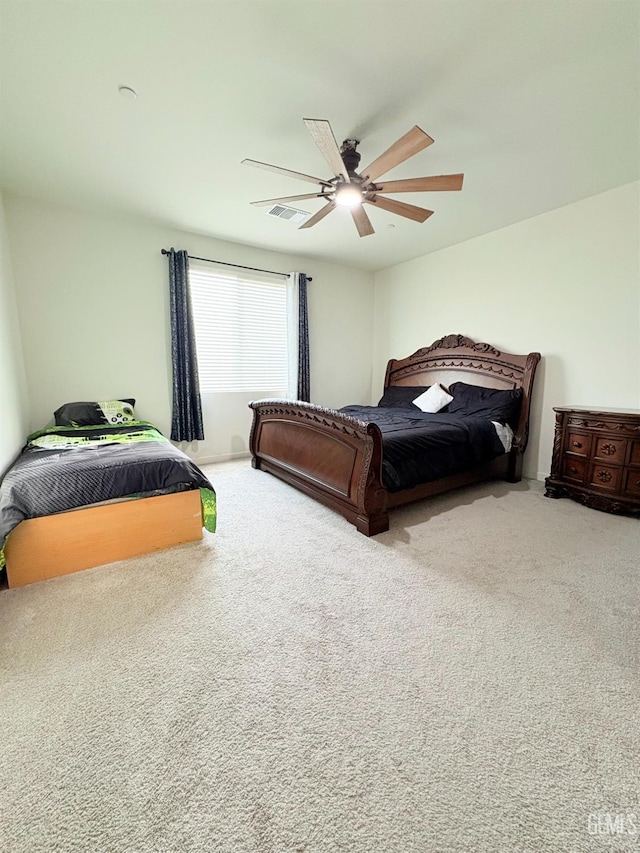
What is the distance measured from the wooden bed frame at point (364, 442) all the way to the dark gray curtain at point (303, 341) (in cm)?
111

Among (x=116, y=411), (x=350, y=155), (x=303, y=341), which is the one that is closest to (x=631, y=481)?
(x=350, y=155)

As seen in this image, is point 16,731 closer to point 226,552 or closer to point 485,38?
point 226,552

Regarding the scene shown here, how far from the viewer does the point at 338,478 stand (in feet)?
8.91

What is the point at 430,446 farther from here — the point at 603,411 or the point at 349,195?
the point at 349,195

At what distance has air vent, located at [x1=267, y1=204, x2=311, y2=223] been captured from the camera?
3.23 metres

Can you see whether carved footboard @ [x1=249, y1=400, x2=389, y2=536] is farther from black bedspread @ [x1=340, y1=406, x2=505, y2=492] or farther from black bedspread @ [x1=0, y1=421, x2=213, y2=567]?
black bedspread @ [x1=0, y1=421, x2=213, y2=567]

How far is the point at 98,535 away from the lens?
212 cm

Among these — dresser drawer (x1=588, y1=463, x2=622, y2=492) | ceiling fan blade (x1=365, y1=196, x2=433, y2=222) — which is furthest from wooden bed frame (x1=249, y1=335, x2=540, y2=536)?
ceiling fan blade (x1=365, y1=196, x2=433, y2=222)

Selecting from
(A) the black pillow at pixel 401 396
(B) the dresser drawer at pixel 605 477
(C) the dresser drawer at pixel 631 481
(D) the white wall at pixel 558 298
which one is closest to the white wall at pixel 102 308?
(A) the black pillow at pixel 401 396

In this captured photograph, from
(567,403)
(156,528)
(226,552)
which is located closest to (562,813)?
(226,552)

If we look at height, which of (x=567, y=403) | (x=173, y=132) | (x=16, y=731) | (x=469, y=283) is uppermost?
(x=173, y=132)

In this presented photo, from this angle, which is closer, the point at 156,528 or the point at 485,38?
the point at 485,38

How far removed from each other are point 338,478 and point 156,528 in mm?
1342

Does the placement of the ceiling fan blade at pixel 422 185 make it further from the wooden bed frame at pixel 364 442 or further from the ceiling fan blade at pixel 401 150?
A: the wooden bed frame at pixel 364 442
